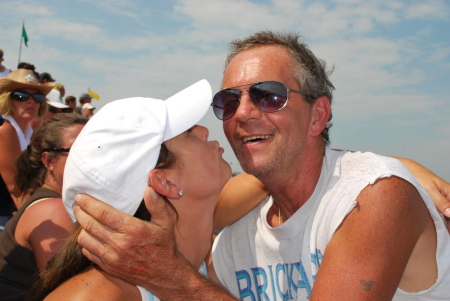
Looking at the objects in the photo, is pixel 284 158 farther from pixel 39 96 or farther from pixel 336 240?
pixel 39 96

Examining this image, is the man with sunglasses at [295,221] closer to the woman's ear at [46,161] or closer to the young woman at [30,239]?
the young woman at [30,239]

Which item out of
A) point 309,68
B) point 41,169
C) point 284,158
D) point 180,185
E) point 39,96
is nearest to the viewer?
point 180,185

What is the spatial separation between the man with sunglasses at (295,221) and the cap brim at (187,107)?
14.8 inches

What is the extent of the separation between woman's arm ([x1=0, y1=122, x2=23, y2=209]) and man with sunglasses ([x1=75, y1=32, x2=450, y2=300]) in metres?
2.86

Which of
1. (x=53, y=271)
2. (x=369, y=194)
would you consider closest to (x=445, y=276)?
(x=369, y=194)

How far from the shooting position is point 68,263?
1990 millimetres

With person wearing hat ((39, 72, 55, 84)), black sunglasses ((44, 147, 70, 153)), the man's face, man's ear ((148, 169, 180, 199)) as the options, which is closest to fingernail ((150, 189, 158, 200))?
man's ear ((148, 169, 180, 199))

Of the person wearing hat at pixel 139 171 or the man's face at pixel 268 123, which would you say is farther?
the man's face at pixel 268 123

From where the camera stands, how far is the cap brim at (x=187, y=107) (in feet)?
7.09

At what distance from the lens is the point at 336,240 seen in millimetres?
1956

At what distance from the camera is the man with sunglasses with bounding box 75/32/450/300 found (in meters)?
1.87

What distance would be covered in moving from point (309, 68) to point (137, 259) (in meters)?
1.77

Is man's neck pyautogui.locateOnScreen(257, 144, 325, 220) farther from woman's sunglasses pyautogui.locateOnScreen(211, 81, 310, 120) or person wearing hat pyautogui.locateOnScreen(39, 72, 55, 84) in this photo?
person wearing hat pyautogui.locateOnScreen(39, 72, 55, 84)

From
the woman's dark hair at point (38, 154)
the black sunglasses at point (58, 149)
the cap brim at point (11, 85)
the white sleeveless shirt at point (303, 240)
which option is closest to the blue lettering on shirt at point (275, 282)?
the white sleeveless shirt at point (303, 240)
